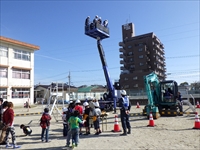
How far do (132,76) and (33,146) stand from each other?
5711 centimetres

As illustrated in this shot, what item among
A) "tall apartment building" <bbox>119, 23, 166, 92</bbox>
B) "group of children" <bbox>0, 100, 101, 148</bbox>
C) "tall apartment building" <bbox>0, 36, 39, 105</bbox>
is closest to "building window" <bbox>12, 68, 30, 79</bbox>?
"tall apartment building" <bbox>0, 36, 39, 105</bbox>

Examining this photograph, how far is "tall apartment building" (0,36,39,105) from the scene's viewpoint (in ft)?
103

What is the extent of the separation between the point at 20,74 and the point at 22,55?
3858 millimetres

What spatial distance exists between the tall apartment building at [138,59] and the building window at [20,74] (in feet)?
116

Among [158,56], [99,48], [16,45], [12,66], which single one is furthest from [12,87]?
[158,56]

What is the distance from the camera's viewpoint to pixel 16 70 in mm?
33719

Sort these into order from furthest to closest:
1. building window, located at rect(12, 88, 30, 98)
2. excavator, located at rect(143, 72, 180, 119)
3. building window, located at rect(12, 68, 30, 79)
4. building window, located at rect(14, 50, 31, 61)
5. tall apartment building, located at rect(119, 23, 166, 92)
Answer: tall apartment building, located at rect(119, 23, 166, 92) → building window, located at rect(14, 50, 31, 61) → building window, located at rect(12, 68, 30, 79) → building window, located at rect(12, 88, 30, 98) → excavator, located at rect(143, 72, 180, 119)

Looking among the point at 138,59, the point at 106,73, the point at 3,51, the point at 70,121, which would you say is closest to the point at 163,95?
the point at 106,73

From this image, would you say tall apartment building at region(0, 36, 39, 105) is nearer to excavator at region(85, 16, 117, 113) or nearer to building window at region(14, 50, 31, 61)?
building window at region(14, 50, 31, 61)

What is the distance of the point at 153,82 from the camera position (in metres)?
14.9

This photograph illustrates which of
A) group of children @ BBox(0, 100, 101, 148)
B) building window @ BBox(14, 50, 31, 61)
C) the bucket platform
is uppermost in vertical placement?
building window @ BBox(14, 50, 31, 61)

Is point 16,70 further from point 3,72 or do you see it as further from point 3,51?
point 3,51

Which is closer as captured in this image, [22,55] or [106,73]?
[106,73]

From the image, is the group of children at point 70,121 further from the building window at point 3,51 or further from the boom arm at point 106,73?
the building window at point 3,51
